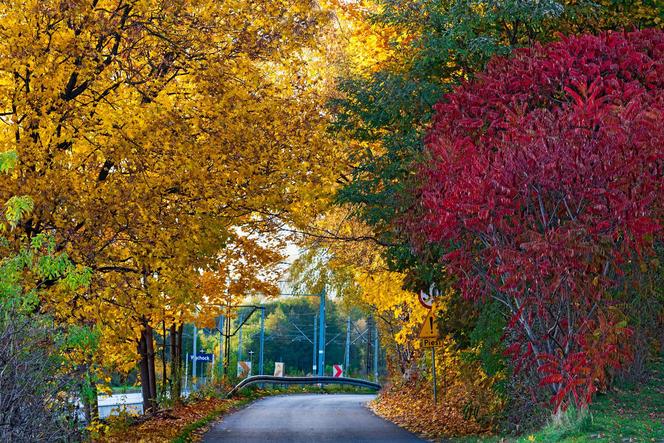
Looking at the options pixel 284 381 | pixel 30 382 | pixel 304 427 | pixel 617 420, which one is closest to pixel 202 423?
pixel 304 427

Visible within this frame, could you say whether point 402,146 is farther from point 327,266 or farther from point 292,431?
point 327,266

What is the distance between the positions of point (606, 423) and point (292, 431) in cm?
836

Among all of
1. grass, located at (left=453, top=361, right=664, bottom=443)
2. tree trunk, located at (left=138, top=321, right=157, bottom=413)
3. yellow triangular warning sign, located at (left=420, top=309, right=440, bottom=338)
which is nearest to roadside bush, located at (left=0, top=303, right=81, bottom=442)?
grass, located at (left=453, top=361, right=664, bottom=443)

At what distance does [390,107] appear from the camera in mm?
16344

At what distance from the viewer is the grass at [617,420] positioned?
10.8 metres

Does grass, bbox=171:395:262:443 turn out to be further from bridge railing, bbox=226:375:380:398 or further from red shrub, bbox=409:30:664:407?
red shrub, bbox=409:30:664:407

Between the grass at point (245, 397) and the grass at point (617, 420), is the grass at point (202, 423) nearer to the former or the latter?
the grass at point (245, 397)

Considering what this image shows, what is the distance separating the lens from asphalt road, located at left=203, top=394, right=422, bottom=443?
16938 mm

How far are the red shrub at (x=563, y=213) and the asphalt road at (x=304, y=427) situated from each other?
535 centimetres

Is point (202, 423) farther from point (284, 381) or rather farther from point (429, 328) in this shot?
point (284, 381)

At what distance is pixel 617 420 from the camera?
11.7m

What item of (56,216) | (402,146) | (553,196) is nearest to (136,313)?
(56,216)

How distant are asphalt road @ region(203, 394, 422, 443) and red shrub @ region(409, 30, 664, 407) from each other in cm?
535

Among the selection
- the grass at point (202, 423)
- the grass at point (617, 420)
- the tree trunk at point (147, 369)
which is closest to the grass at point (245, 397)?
the grass at point (202, 423)
